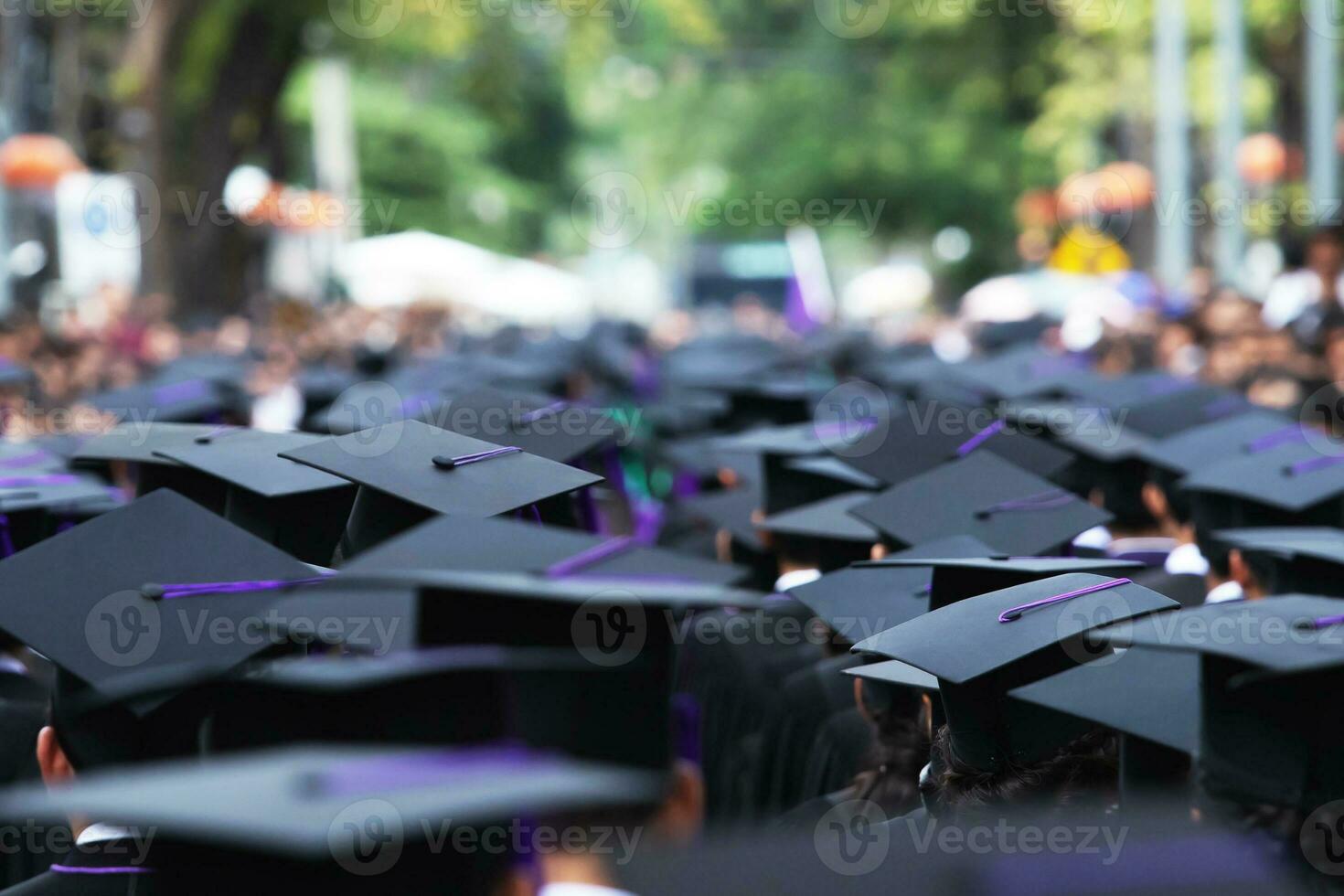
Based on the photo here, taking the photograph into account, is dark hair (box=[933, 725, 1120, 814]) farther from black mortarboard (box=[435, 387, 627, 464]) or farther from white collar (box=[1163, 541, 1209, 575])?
white collar (box=[1163, 541, 1209, 575])

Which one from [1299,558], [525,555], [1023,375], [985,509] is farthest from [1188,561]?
[525,555]

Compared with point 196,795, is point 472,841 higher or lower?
lower

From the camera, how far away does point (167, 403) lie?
6.14m

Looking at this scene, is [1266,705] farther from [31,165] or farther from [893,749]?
[31,165]

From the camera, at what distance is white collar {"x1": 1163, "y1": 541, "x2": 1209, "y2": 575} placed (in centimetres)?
434

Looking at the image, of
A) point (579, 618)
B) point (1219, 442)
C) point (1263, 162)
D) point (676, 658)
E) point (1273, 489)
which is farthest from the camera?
point (1263, 162)

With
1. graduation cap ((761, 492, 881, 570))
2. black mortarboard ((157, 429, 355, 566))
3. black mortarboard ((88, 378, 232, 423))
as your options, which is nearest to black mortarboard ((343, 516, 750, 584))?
black mortarboard ((157, 429, 355, 566))

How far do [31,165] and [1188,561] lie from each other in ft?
36.3

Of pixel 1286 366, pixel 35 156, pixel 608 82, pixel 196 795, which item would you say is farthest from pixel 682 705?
pixel 608 82

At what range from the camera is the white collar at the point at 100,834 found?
2375 millimetres

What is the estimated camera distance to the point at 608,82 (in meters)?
36.4

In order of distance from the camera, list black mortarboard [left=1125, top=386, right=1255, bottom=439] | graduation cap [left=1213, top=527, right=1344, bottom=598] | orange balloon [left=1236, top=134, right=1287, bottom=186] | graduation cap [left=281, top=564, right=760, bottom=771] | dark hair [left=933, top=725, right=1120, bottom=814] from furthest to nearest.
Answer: orange balloon [left=1236, top=134, right=1287, bottom=186] < black mortarboard [left=1125, top=386, right=1255, bottom=439] < graduation cap [left=1213, top=527, right=1344, bottom=598] < dark hair [left=933, top=725, right=1120, bottom=814] < graduation cap [left=281, top=564, right=760, bottom=771]

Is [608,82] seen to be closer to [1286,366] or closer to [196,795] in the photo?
[1286,366]

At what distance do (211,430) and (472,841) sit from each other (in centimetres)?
226
